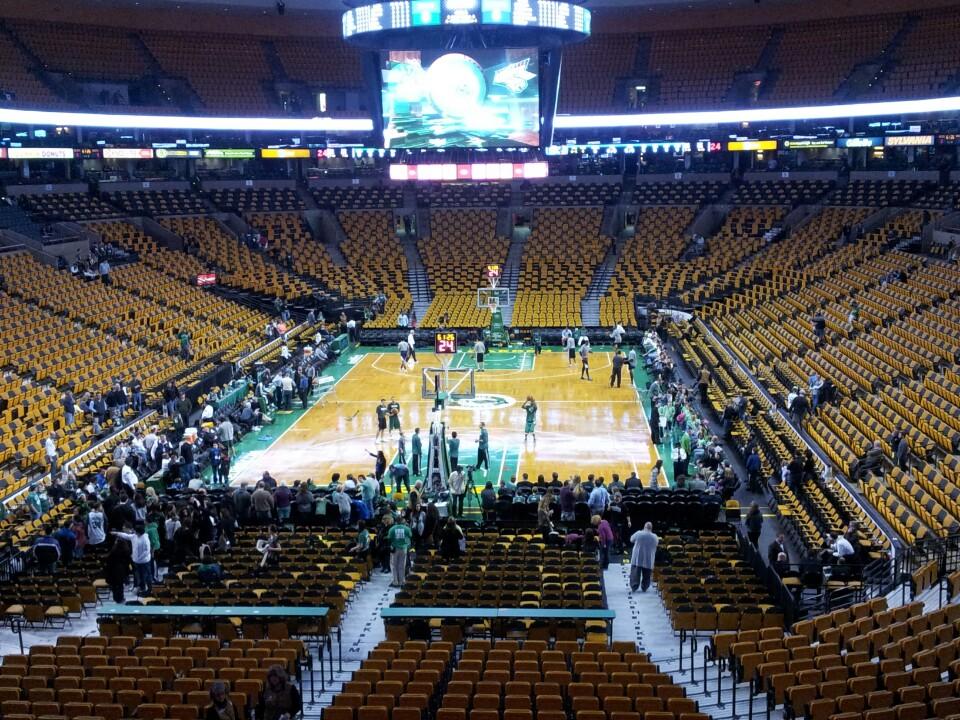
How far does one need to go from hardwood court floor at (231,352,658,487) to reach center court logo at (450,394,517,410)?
44 mm

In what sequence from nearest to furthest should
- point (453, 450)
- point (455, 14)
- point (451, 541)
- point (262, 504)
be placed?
point (451, 541) < point (262, 504) < point (453, 450) < point (455, 14)

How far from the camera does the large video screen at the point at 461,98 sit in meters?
35.5

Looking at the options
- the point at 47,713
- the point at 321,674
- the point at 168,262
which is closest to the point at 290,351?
the point at 168,262

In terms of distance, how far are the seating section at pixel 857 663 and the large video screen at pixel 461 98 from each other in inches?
942

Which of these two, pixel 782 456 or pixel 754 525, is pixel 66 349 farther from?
pixel 754 525

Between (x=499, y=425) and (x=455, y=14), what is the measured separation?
1163cm

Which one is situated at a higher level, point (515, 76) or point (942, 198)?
point (515, 76)

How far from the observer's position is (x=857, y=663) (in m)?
12.4

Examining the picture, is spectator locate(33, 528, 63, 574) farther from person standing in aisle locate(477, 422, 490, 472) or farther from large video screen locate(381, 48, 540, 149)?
large video screen locate(381, 48, 540, 149)

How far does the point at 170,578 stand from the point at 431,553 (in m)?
4.41

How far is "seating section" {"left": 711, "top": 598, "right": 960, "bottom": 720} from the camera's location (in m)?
11.0

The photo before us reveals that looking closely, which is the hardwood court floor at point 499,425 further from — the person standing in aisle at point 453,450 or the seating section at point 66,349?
the seating section at point 66,349

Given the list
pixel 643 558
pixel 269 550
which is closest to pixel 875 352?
pixel 643 558

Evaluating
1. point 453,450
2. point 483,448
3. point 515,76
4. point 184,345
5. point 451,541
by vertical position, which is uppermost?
point 515,76
